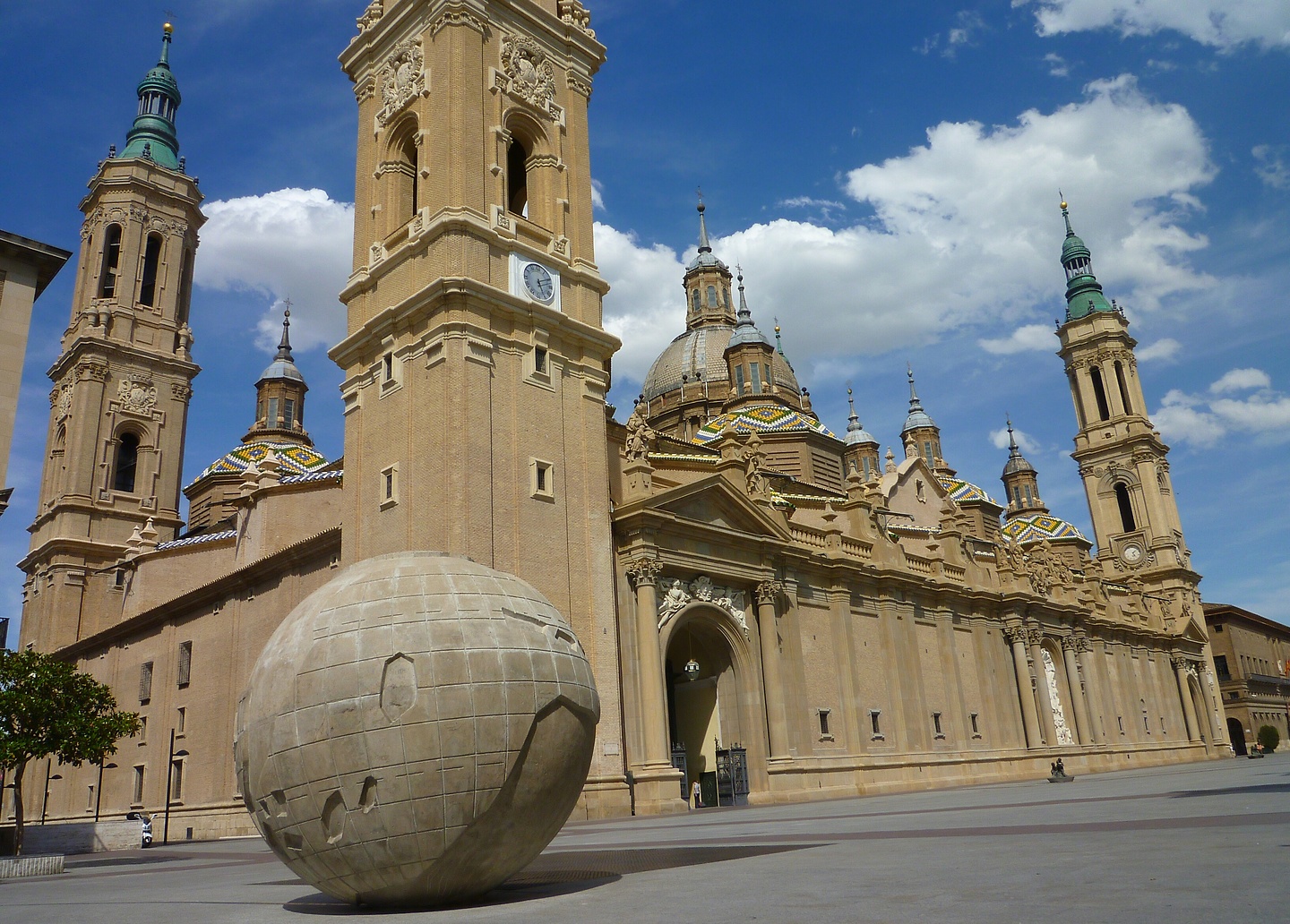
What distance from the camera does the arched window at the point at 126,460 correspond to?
55.1 metres

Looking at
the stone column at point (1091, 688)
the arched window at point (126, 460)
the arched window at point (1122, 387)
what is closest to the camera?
the stone column at point (1091, 688)

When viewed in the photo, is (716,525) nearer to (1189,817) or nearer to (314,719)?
(1189,817)

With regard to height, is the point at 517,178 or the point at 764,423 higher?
the point at 517,178

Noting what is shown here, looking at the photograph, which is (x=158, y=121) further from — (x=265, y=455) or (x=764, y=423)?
(x=764, y=423)

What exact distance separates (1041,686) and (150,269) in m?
54.1

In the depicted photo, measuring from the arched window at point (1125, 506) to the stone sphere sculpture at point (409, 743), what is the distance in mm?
79994

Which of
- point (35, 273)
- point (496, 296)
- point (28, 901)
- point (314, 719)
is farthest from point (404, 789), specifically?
point (496, 296)

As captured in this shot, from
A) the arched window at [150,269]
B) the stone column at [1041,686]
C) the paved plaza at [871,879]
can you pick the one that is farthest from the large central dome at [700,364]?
the paved plaza at [871,879]

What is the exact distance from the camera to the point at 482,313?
1094 inches

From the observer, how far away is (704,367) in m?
68.4

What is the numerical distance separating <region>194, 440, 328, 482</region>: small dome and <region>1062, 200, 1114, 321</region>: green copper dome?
202 ft

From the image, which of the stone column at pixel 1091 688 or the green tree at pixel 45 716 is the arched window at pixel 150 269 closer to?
the green tree at pixel 45 716

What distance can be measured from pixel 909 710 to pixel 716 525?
1374 cm

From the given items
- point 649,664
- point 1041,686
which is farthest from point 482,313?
point 1041,686
